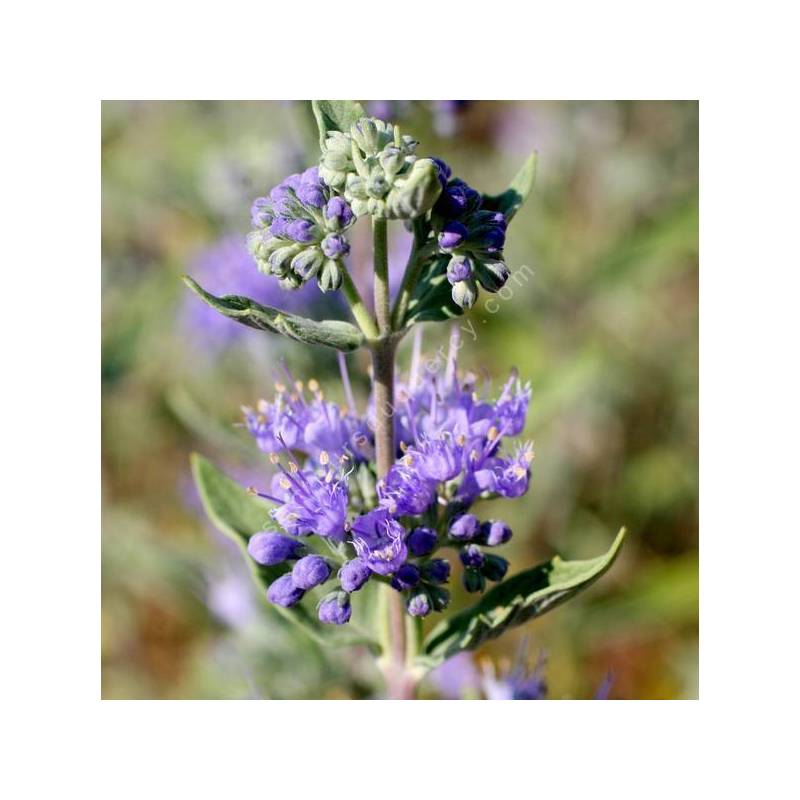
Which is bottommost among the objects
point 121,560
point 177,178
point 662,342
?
point 121,560

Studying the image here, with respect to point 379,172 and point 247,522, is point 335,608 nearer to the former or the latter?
point 247,522

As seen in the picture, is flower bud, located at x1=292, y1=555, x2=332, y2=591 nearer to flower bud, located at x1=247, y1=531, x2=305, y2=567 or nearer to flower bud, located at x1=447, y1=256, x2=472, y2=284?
flower bud, located at x1=247, y1=531, x2=305, y2=567

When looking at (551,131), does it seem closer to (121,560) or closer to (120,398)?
(120,398)

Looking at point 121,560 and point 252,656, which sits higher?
point 121,560

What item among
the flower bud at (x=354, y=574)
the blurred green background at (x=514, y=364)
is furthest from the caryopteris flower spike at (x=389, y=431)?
the blurred green background at (x=514, y=364)

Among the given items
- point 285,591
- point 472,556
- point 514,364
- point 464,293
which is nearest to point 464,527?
point 472,556
